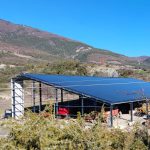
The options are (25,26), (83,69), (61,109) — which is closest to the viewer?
(61,109)

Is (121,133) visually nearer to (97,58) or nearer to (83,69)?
(83,69)

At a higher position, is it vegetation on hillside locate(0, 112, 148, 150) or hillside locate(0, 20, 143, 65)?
hillside locate(0, 20, 143, 65)

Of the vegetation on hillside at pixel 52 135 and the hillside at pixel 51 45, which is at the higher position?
the hillside at pixel 51 45

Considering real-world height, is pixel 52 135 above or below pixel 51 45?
below

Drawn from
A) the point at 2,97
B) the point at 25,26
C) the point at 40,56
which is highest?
the point at 25,26

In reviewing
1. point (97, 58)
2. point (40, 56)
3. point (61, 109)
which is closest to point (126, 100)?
point (61, 109)

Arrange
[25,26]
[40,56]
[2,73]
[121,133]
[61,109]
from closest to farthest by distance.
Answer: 1. [121,133]
2. [61,109]
3. [2,73]
4. [40,56]
5. [25,26]

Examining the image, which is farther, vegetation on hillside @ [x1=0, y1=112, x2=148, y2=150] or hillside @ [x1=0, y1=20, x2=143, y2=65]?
hillside @ [x1=0, y1=20, x2=143, y2=65]

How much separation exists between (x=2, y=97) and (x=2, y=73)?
23057mm

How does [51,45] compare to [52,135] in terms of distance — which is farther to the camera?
[51,45]

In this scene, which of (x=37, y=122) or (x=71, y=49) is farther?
(x=71, y=49)

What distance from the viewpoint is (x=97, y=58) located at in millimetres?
147875

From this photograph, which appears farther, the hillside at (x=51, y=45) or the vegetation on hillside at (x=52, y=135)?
the hillside at (x=51, y=45)

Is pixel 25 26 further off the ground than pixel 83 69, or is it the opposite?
pixel 25 26
